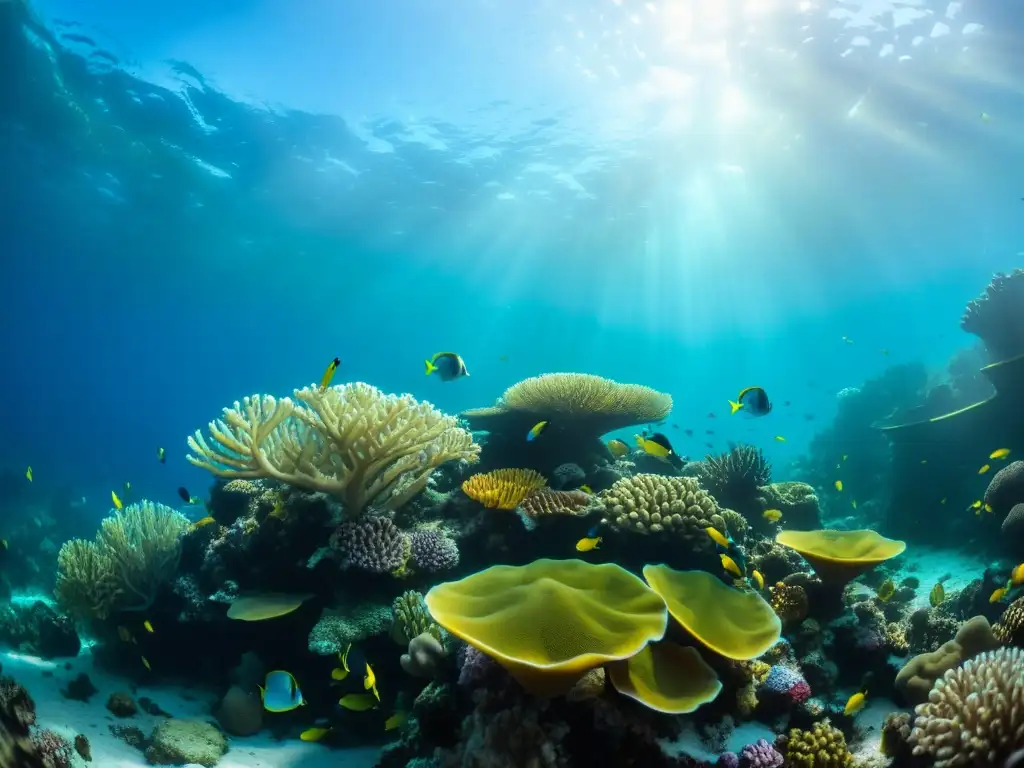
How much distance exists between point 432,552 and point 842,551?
13.0 ft

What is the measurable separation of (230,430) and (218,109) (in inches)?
993

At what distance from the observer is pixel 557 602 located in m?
3.28

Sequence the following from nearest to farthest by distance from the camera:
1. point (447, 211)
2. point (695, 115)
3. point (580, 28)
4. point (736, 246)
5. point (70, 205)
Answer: point (580, 28) → point (695, 115) → point (70, 205) → point (447, 211) → point (736, 246)

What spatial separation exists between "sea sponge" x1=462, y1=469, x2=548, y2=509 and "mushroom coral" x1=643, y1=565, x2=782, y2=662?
1713 millimetres

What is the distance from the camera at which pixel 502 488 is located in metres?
5.61

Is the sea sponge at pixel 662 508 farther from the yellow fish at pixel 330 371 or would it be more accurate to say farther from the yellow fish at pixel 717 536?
the yellow fish at pixel 330 371

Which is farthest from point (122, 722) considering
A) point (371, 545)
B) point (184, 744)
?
point (371, 545)

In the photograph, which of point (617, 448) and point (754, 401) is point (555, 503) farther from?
point (617, 448)

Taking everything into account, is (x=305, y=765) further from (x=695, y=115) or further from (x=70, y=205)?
(x=70, y=205)

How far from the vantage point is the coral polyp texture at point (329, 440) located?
5270 millimetres

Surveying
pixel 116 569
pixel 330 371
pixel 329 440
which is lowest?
pixel 116 569

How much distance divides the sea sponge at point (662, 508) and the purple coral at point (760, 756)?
5.36 feet

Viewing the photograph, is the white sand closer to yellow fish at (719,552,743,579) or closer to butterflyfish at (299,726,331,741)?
butterflyfish at (299,726,331,741)

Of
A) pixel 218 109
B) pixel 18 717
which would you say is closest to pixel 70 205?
pixel 218 109
